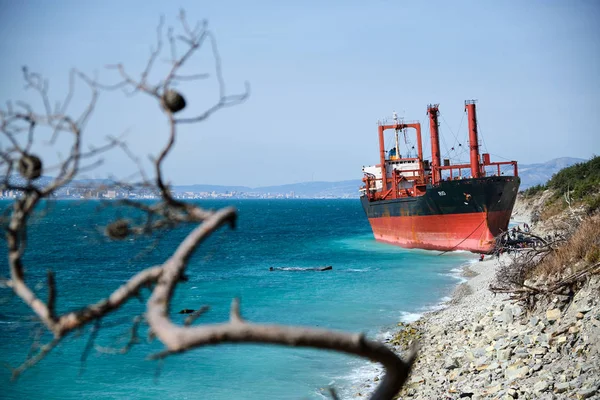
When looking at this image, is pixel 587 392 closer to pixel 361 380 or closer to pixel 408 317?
pixel 361 380

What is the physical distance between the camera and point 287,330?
7.95 feet

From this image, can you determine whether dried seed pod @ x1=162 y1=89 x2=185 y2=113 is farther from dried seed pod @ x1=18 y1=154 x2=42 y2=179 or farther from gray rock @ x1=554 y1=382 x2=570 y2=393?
gray rock @ x1=554 y1=382 x2=570 y2=393

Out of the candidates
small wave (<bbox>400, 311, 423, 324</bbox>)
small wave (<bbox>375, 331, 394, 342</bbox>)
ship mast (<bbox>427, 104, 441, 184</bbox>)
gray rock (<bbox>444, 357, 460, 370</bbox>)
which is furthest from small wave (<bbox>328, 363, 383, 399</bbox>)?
ship mast (<bbox>427, 104, 441, 184</bbox>)

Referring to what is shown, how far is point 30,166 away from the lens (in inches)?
118

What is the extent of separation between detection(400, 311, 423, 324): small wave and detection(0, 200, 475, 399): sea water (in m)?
0.04

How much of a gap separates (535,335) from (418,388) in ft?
7.85

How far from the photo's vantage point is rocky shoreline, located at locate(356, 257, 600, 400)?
838cm

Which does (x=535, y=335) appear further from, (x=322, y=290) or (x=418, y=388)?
(x=322, y=290)

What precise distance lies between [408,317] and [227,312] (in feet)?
22.3

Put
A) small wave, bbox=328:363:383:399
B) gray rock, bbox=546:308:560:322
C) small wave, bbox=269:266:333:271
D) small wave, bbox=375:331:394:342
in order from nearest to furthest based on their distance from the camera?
gray rock, bbox=546:308:560:322 < small wave, bbox=328:363:383:399 < small wave, bbox=375:331:394:342 < small wave, bbox=269:266:333:271

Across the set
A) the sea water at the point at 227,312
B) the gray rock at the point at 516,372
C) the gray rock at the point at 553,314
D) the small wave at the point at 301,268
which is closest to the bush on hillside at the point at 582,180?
the sea water at the point at 227,312

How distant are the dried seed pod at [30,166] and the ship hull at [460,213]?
94.3 feet

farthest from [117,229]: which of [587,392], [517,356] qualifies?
[517,356]

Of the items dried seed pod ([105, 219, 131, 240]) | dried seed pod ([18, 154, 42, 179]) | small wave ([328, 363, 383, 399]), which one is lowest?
small wave ([328, 363, 383, 399])
